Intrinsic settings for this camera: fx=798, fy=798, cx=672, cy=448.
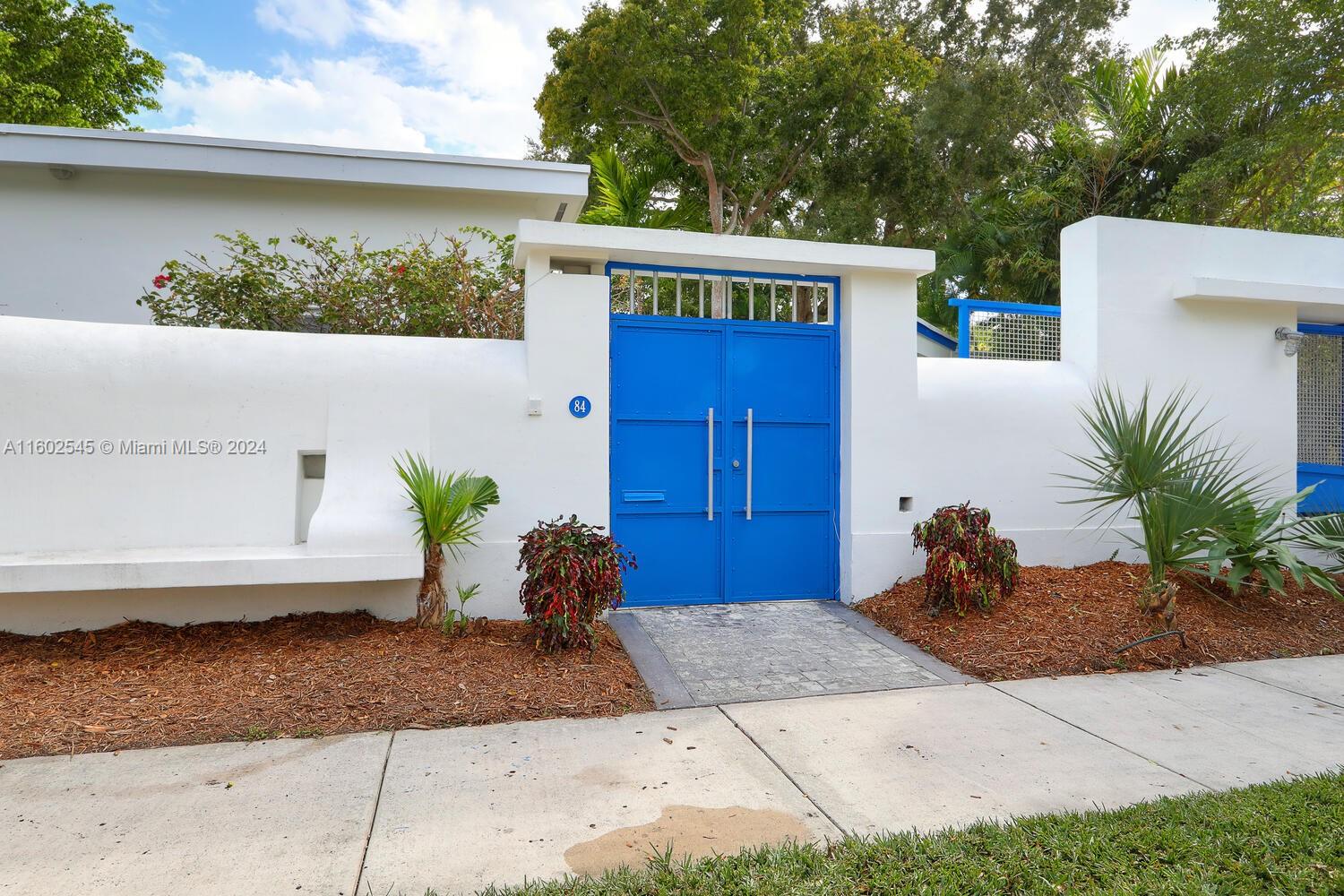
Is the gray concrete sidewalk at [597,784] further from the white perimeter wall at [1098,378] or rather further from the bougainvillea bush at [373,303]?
the bougainvillea bush at [373,303]

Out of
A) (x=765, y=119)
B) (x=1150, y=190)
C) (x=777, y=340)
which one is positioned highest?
(x=765, y=119)

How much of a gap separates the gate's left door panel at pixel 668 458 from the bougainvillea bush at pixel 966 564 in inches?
68.4

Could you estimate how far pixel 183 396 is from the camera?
5.56m

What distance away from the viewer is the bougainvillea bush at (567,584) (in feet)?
16.8

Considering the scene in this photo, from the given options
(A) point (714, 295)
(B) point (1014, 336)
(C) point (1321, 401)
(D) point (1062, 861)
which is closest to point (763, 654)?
(D) point (1062, 861)

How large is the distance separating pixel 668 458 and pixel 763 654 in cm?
183

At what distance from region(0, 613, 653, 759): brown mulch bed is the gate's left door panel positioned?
3.81 ft

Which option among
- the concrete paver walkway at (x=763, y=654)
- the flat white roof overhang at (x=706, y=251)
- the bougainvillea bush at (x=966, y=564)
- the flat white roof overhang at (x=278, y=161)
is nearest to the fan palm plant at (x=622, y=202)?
the flat white roof overhang at (x=278, y=161)

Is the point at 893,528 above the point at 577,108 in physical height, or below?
below

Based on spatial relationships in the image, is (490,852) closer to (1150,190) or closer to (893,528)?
(893,528)

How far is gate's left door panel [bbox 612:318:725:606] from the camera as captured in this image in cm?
655

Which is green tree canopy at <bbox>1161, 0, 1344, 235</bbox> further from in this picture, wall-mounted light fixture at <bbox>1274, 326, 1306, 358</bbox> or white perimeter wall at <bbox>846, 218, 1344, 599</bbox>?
wall-mounted light fixture at <bbox>1274, 326, 1306, 358</bbox>

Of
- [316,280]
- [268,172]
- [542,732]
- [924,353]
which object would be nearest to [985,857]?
[542,732]

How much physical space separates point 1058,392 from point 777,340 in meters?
2.86
